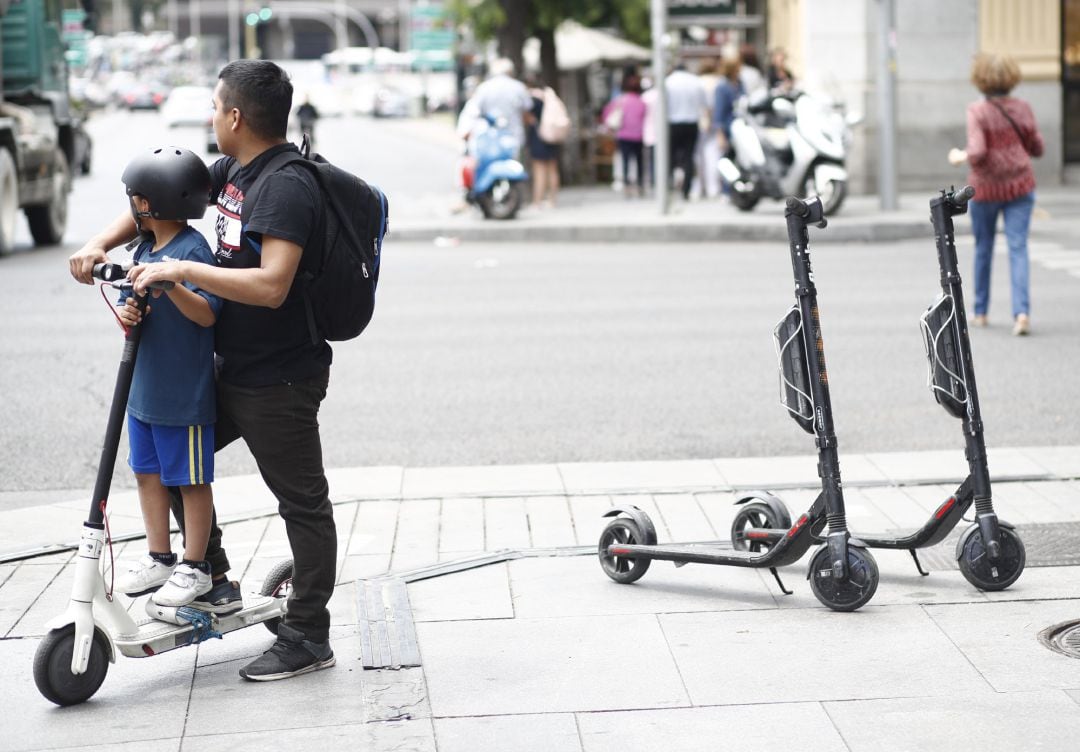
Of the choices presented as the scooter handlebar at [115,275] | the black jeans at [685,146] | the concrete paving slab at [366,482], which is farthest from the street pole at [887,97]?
the scooter handlebar at [115,275]

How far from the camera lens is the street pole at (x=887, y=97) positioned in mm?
18922

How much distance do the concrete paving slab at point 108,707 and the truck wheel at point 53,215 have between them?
45.0 feet

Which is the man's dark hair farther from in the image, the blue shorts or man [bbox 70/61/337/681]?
the blue shorts

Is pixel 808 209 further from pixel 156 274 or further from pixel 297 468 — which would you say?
pixel 156 274

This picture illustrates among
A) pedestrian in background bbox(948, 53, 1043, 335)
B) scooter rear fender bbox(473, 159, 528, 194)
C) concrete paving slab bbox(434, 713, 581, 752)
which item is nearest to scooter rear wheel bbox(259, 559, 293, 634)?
concrete paving slab bbox(434, 713, 581, 752)

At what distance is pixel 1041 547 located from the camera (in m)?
5.71

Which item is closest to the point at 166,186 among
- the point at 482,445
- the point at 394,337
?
the point at 482,445

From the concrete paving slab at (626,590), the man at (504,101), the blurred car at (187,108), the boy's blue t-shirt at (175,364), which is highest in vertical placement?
the blurred car at (187,108)

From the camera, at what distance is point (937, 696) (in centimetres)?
423

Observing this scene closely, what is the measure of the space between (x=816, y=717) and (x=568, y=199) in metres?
19.4

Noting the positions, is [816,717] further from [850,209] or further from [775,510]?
[850,209]

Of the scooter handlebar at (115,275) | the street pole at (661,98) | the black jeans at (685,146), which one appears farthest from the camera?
the black jeans at (685,146)

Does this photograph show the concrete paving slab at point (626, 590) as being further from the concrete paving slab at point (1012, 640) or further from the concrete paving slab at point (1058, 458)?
the concrete paving slab at point (1058, 458)

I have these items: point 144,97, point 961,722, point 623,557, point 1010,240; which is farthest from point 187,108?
point 961,722
